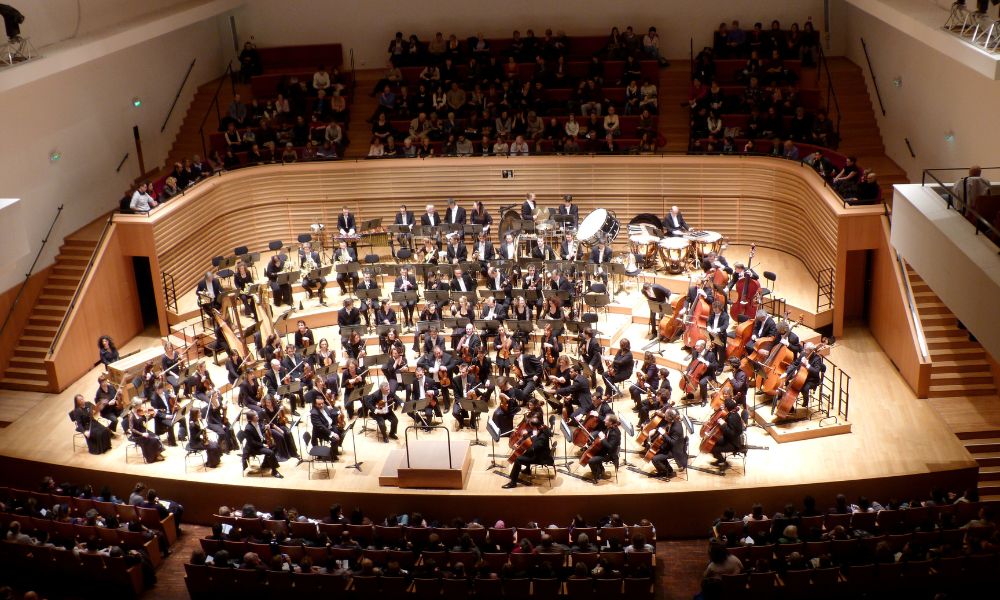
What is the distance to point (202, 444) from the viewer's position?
49.0 ft

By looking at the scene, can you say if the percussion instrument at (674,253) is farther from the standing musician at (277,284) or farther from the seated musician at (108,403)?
the seated musician at (108,403)

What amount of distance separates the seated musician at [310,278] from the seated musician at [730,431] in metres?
8.49

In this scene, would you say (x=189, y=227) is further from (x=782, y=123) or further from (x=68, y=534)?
(x=782, y=123)

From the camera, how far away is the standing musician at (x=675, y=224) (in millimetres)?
19812

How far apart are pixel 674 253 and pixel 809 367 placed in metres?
5.69

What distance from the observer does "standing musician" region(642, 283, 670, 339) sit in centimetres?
1720

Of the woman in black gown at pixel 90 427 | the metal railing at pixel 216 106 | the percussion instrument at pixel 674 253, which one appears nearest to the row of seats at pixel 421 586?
the woman in black gown at pixel 90 427

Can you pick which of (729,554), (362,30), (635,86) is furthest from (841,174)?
(362,30)

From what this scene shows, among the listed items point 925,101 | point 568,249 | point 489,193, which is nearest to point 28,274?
point 489,193

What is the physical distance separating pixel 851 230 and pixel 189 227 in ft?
40.1

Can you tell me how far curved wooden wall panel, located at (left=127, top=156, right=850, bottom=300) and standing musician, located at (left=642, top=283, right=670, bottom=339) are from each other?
3.85 m

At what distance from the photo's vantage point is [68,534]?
1337 centimetres

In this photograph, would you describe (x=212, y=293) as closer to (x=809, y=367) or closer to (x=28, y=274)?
(x=28, y=274)

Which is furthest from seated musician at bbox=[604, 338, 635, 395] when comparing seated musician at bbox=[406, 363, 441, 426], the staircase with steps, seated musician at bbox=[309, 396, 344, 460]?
the staircase with steps
